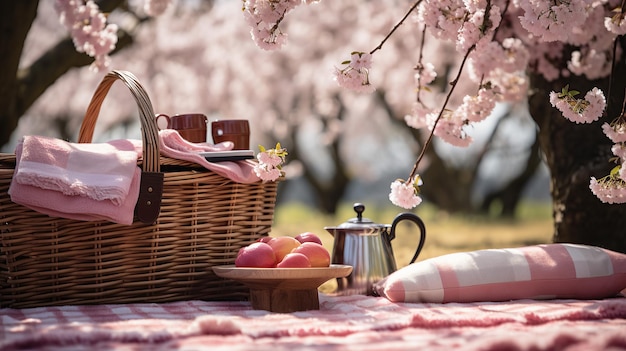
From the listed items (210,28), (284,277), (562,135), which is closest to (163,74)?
(210,28)

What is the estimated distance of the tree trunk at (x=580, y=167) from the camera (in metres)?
2.77

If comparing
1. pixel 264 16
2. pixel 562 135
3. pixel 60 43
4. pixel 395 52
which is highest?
pixel 395 52

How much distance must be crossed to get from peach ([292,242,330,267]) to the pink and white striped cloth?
12 cm

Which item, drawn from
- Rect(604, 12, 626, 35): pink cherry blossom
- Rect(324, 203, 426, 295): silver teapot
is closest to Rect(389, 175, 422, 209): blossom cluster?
Rect(324, 203, 426, 295): silver teapot

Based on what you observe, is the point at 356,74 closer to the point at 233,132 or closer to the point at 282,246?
the point at 233,132

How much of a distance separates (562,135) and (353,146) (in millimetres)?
10788

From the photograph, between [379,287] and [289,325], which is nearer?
[289,325]

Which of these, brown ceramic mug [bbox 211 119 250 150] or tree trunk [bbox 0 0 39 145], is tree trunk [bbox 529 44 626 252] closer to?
brown ceramic mug [bbox 211 119 250 150]

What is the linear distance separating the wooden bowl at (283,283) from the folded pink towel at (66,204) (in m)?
0.29

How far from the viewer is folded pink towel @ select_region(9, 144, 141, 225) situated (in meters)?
1.84

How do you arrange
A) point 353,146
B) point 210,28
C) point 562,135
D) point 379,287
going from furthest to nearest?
point 353,146 < point 210,28 < point 562,135 < point 379,287

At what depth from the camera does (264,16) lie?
2281 millimetres

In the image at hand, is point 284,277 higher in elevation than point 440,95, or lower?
lower

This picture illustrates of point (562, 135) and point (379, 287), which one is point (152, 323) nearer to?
point (379, 287)
